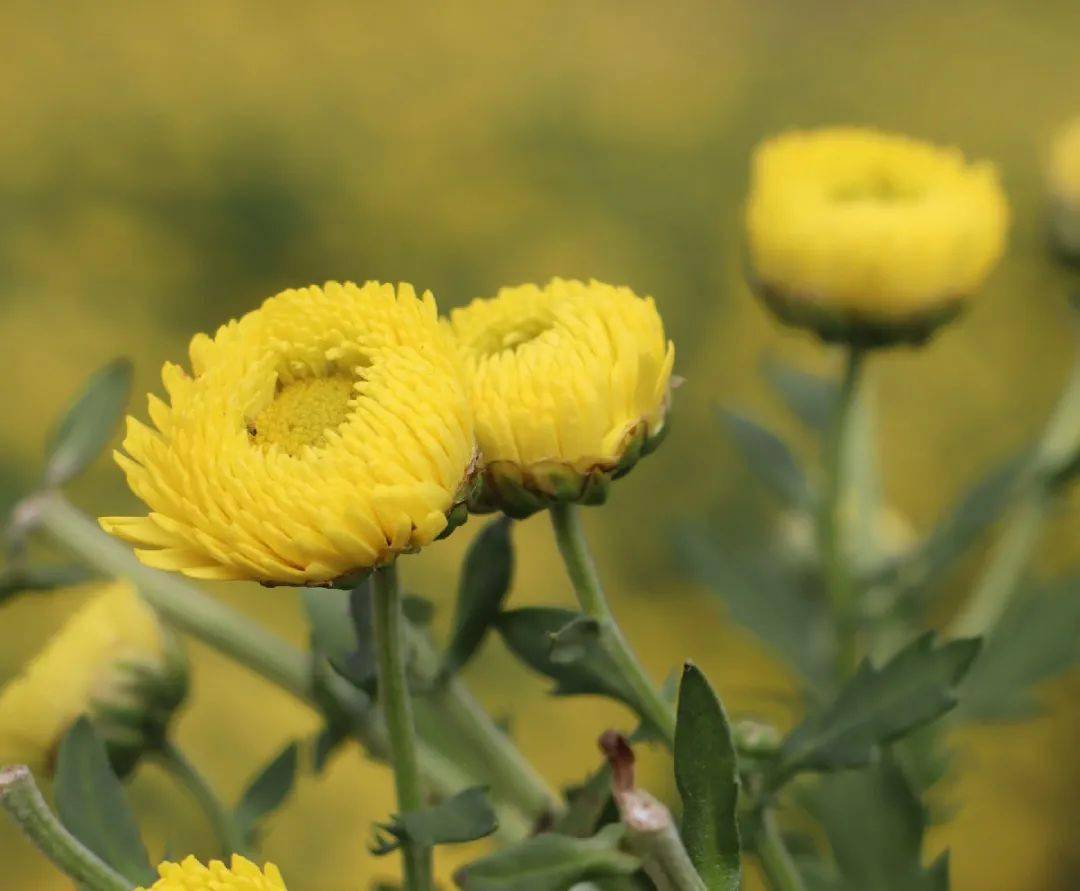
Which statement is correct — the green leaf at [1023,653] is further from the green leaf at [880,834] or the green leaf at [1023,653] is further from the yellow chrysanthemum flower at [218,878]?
the yellow chrysanthemum flower at [218,878]

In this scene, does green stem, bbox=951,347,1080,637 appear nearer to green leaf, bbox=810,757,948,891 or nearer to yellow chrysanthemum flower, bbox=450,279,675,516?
green leaf, bbox=810,757,948,891

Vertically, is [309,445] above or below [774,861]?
above

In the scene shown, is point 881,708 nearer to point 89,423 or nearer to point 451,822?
point 451,822

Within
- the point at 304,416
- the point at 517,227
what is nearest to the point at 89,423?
the point at 304,416

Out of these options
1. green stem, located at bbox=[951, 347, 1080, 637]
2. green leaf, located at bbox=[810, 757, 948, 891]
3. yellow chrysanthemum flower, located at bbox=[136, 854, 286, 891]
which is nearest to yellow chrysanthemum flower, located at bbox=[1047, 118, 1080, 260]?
green stem, located at bbox=[951, 347, 1080, 637]

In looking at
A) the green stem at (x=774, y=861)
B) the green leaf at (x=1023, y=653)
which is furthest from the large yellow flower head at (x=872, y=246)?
the green stem at (x=774, y=861)
